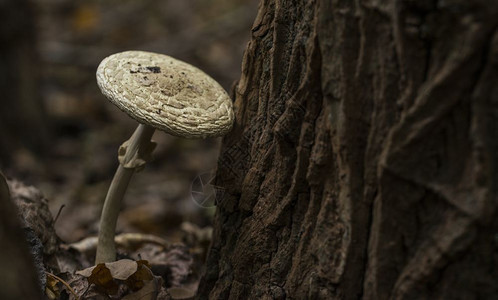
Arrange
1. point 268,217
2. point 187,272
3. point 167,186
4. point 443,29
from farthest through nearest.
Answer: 1. point 167,186
2. point 187,272
3. point 268,217
4. point 443,29

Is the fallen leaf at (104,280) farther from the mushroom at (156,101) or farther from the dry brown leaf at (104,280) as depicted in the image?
the mushroom at (156,101)

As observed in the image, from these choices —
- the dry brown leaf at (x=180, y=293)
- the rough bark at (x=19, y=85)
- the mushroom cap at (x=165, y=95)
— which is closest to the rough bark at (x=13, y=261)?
the mushroom cap at (x=165, y=95)

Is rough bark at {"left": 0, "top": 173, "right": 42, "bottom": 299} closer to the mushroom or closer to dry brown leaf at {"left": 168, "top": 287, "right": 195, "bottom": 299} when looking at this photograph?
the mushroom

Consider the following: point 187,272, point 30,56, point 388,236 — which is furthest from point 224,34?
point 388,236

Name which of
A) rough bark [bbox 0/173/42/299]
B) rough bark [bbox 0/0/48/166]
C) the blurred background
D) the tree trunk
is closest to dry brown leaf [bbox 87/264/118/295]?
the tree trunk

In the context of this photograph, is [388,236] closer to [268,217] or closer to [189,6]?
[268,217]
